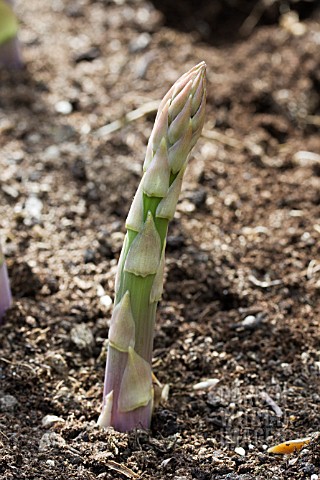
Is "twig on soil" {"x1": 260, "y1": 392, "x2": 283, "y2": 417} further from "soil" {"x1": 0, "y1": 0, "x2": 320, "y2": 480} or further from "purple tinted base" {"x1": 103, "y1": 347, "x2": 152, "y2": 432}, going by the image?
"purple tinted base" {"x1": 103, "y1": 347, "x2": 152, "y2": 432}

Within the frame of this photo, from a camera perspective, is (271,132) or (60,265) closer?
(60,265)

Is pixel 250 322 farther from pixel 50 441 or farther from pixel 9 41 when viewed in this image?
pixel 9 41

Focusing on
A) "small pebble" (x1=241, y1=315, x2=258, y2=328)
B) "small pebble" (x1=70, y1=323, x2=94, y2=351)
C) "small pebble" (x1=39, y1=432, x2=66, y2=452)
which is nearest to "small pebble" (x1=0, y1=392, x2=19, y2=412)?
"small pebble" (x1=39, y1=432, x2=66, y2=452)

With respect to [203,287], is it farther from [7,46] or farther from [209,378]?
[7,46]

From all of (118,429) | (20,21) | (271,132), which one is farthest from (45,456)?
(20,21)

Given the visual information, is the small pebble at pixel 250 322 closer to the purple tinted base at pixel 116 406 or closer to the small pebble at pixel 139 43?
the purple tinted base at pixel 116 406
